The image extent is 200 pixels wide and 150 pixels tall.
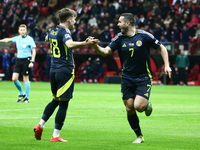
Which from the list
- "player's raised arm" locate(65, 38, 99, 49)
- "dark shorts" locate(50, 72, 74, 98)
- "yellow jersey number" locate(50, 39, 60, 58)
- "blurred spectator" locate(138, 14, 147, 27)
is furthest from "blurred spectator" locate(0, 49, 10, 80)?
"player's raised arm" locate(65, 38, 99, 49)

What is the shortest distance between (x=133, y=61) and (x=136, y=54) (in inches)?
5.1

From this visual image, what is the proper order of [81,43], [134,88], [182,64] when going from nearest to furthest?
[81,43] → [134,88] → [182,64]

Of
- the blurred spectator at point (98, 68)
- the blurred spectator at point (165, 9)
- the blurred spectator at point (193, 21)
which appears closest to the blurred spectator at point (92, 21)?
the blurred spectator at point (98, 68)

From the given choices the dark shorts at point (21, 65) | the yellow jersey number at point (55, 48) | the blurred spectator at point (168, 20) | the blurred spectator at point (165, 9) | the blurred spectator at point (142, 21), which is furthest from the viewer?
the blurred spectator at point (165, 9)

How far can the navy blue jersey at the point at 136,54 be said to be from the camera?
22.3 ft

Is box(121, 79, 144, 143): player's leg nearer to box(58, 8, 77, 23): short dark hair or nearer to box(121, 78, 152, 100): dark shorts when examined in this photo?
box(121, 78, 152, 100): dark shorts

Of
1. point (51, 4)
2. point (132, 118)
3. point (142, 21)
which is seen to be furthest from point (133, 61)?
point (51, 4)

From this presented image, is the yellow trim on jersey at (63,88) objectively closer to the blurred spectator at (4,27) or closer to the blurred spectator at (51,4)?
the blurred spectator at (4,27)

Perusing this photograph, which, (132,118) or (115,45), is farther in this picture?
(115,45)

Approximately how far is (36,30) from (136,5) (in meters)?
9.26

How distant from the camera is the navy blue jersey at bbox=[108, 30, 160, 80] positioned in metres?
6.79

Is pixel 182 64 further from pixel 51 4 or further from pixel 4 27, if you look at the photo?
pixel 4 27

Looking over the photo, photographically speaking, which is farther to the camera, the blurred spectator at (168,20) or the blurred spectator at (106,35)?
the blurred spectator at (106,35)

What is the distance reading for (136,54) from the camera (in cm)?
681
